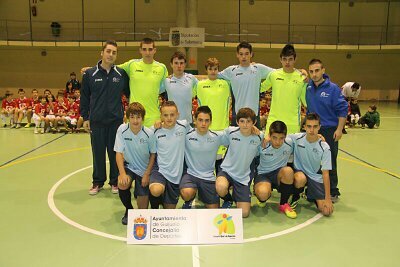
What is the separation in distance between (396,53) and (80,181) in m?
23.9

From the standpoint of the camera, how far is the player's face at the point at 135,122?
439 centimetres

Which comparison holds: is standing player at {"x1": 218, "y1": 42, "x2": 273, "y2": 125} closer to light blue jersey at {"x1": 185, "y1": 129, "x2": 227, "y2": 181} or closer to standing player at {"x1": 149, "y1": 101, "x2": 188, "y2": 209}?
light blue jersey at {"x1": 185, "y1": 129, "x2": 227, "y2": 181}

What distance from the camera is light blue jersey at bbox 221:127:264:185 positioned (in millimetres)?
4609

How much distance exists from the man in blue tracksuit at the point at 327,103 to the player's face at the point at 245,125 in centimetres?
115

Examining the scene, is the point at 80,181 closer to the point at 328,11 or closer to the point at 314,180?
the point at 314,180

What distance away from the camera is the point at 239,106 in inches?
211

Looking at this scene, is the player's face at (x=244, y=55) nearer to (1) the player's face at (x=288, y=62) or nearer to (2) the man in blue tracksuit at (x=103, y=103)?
(1) the player's face at (x=288, y=62)

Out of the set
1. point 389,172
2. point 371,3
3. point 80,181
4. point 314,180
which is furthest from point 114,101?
point 371,3

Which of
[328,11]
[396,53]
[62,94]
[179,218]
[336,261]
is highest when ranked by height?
[328,11]

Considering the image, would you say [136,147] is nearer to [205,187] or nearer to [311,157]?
[205,187]

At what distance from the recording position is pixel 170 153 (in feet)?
14.7

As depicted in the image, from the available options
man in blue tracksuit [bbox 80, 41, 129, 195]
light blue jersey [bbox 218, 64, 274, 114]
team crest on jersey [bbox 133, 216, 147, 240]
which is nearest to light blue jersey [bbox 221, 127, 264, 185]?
light blue jersey [bbox 218, 64, 274, 114]

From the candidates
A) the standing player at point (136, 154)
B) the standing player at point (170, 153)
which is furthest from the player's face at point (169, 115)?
the standing player at point (136, 154)

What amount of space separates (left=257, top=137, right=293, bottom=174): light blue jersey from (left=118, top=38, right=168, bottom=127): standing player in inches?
64.1
